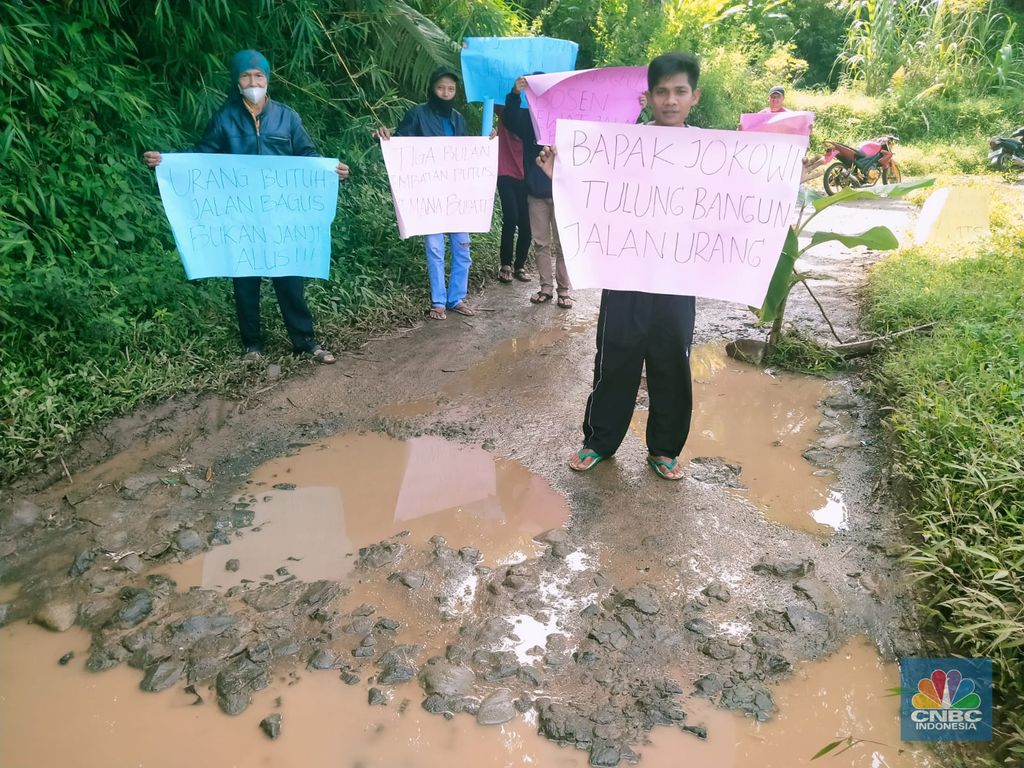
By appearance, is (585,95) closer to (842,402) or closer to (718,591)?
(842,402)

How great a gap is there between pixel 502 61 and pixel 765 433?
10.0 feet

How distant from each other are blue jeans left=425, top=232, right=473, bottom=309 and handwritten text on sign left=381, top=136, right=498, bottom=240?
14cm

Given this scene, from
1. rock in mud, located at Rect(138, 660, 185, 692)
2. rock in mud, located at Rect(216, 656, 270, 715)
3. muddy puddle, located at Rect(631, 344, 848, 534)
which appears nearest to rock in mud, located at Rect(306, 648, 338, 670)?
rock in mud, located at Rect(216, 656, 270, 715)

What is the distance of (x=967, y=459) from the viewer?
2.49 meters

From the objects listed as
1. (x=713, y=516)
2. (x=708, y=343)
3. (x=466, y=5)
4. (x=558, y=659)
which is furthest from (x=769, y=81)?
(x=558, y=659)

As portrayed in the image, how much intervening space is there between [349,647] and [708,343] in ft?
10.4

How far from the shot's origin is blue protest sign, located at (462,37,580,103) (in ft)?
15.1

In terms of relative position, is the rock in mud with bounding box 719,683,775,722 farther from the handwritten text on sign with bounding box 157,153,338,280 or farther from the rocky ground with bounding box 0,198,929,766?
the handwritten text on sign with bounding box 157,153,338,280

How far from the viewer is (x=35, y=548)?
2510mm

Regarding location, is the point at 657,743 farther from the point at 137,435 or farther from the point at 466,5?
the point at 466,5

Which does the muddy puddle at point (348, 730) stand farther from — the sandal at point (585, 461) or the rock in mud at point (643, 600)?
the sandal at point (585, 461)

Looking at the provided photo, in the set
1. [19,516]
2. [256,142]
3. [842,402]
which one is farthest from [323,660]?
[842,402]

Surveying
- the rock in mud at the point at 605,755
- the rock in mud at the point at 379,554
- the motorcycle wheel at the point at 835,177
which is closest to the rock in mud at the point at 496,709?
the rock in mud at the point at 605,755

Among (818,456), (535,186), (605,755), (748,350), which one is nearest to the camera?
(605,755)
